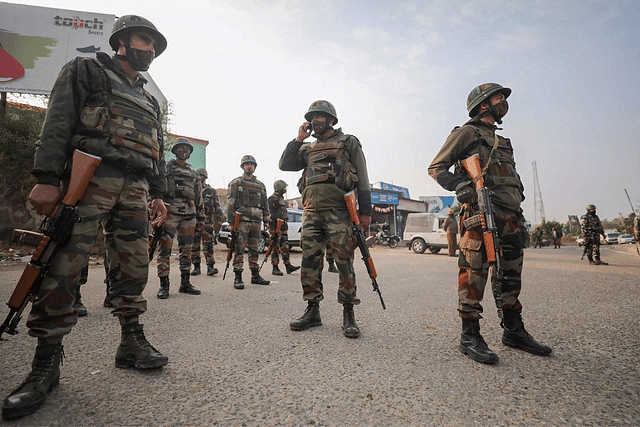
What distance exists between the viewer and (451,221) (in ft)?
42.0

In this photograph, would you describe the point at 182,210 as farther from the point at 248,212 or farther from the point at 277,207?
the point at 277,207

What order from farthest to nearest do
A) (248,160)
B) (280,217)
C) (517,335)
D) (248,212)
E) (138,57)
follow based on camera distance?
(280,217)
(248,160)
(248,212)
(517,335)
(138,57)

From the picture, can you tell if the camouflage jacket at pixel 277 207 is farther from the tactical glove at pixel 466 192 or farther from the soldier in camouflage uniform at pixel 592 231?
the soldier in camouflage uniform at pixel 592 231

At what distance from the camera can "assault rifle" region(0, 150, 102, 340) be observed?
1.55 m

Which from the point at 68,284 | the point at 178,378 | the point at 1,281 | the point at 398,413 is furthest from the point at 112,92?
the point at 1,281

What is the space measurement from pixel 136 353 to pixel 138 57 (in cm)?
188

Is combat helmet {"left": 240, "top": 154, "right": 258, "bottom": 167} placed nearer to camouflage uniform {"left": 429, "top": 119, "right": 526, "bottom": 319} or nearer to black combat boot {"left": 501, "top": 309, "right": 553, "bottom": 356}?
camouflage uniform {"left": 429, "top": 119, "right": 526, "bottom": 319}

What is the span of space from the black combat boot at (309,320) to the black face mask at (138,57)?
7.44 ft

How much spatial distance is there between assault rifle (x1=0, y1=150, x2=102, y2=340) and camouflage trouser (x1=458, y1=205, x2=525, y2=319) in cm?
244

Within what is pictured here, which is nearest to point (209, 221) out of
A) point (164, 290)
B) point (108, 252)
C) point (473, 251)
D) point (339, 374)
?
point (164, 290)

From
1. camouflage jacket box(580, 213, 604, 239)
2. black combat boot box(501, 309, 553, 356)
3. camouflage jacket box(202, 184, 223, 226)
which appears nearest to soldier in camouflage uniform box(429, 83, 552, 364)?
black combat boot box(501, 309, 553, 356)

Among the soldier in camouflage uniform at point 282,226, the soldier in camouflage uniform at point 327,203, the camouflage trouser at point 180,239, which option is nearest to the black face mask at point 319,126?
the soldier in camouflage uniform at point 327,203

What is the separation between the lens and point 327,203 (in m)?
2.88

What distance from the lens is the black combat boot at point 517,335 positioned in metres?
2.22
